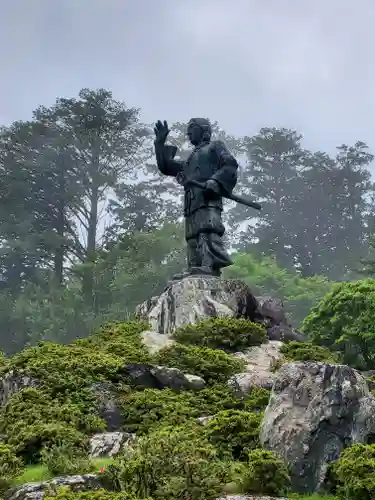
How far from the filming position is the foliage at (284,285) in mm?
30594

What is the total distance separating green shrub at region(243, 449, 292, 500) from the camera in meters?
5.54

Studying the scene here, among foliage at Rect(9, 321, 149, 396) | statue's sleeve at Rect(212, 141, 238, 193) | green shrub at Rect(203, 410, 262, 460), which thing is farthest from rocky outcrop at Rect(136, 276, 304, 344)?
green shrub at Rect(203, 410, 262, 460)

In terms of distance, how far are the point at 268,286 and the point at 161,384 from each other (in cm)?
2294

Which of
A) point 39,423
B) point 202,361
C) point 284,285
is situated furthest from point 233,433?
point 284,285

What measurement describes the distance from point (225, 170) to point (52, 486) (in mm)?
8405

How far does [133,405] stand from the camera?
8.01 m

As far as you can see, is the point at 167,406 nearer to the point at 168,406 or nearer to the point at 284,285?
the point at 168,406

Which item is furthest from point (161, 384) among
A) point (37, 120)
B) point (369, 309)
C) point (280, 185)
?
point (280, 185)

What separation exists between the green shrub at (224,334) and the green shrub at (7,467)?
16.5 feet

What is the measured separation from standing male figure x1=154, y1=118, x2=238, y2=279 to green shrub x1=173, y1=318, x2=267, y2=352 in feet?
5.28

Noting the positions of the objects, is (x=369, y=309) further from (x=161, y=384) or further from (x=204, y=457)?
(x=204, y=457)

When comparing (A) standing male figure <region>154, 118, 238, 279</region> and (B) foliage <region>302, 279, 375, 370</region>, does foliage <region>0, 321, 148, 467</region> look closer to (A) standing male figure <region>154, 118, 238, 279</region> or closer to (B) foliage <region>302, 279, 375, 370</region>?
(A) standing male figure <region>154, 118, 238, 279</region>

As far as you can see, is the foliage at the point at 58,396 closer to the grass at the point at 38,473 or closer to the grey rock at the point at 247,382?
the grass at the point at 38,473

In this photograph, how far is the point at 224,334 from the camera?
36.8 feet
